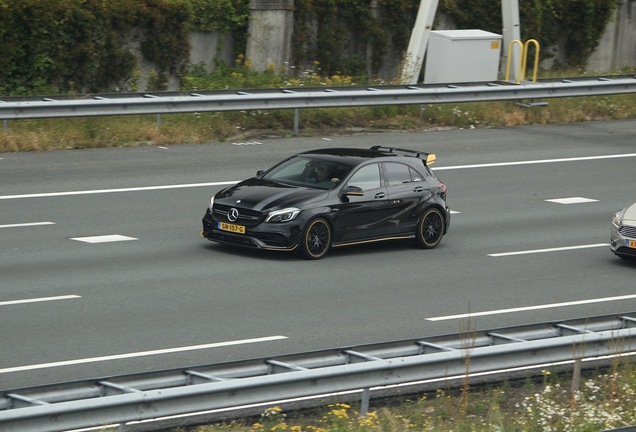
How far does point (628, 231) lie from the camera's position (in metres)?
17.7

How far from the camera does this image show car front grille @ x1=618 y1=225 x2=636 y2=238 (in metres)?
17.6

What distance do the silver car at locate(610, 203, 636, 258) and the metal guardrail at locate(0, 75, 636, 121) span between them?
942cm

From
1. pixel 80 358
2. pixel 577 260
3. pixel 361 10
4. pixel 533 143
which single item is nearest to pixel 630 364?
pixel 80 358

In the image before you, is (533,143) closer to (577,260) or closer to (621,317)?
(577,260)

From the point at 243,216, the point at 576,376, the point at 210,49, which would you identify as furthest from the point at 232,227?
the point at 210,49

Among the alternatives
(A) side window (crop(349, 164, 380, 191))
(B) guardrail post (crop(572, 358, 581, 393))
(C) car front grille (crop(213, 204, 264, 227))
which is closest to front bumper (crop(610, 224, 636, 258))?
(A) side window (crop(349, 164, 380, 191))

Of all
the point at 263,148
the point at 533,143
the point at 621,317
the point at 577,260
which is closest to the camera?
the point at 621,317

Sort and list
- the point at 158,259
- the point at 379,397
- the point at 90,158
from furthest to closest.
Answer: the point at 90,158 → the point at 158,259 → the point at 379,397

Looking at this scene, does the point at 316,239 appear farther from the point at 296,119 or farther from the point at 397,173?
the point at 296,119

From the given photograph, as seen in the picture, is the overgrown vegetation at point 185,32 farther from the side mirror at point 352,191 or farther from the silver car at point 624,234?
the silver car at point 624,234

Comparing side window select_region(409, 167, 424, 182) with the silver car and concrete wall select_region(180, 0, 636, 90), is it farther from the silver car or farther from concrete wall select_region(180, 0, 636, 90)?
concrete wall select_region(180, 0, 636, 90)

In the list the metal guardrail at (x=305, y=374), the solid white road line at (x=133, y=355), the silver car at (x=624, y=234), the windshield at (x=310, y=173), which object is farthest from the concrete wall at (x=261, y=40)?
the metal guardrail at (x=305, y=374)

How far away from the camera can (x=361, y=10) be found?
111 ft

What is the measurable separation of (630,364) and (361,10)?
23.4 m
